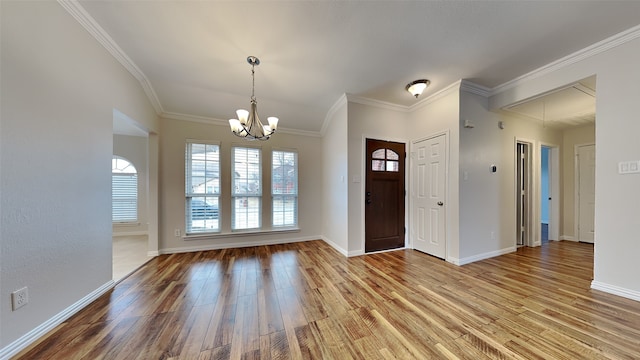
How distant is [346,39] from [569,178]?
5681 mm

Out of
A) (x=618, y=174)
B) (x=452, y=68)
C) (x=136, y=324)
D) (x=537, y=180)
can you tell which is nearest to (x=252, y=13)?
(x=452, y=68)

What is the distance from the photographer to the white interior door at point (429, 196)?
10.6 ft

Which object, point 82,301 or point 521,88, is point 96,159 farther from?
point 521,88

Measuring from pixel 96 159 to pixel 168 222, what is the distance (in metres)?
1.81

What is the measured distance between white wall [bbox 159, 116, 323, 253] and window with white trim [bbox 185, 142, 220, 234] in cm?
9

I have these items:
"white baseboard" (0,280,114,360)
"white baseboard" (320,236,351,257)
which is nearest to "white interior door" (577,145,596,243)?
"white baseboard" (320,236,351,257)

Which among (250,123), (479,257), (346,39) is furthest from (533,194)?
(250,123)

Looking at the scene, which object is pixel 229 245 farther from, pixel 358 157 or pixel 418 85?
pixel 418 85

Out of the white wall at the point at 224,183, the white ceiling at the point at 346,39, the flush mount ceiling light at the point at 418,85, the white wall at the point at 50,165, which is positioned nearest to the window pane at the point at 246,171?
the white wall at the point at 224,183

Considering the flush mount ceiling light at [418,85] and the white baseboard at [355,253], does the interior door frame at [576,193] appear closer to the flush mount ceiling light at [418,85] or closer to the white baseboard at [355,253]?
the flush mount ceiling light at [418,85]

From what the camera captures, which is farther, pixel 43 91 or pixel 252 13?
pixel 252 13

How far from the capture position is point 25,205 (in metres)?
1.47

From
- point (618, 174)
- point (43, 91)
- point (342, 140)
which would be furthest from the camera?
point (342, 140)

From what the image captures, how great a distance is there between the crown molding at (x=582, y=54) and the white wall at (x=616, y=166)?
0.03m
